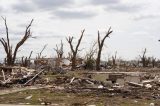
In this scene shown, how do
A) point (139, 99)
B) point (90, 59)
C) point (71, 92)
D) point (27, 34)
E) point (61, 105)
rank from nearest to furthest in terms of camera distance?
point (61, 105) → point (139, 99) → point (71, 92) → point (27, 34) → point (90, 59)

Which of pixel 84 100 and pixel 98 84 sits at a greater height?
pixel 98 84

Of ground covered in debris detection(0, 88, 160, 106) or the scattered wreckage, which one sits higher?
the scattered wreckage

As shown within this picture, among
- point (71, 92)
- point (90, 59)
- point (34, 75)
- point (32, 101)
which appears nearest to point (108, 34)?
point (90, 59)

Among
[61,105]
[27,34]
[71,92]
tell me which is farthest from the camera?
[27,34]

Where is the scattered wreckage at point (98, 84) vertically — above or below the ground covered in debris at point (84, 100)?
above

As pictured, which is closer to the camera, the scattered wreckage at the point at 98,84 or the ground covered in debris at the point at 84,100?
the ground covered in debris at the point at 84,100

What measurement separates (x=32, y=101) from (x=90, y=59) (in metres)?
44.1

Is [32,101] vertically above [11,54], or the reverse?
[11,54]

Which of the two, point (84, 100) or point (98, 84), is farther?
point (98, 84)

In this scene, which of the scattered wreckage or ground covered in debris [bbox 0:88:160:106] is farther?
the scattered wreckage

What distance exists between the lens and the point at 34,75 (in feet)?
103

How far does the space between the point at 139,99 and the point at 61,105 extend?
4.29m

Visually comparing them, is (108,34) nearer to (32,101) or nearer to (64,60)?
(64,60)

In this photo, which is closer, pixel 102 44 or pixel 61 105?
pixel 61 105
